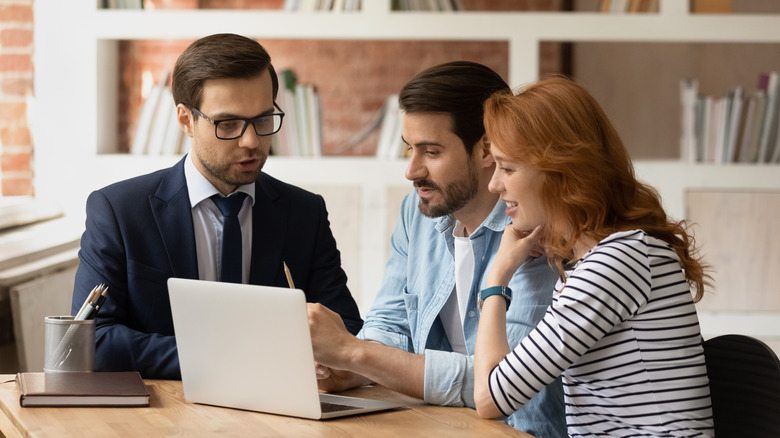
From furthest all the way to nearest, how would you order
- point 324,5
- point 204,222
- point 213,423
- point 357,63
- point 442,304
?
point 357,63
point 324,5
point 204,222
point 442,304
point 213,423

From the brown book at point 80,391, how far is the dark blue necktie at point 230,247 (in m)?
0.40

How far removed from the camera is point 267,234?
2051 millimetres

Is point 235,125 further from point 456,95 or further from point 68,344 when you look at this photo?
point 68,344

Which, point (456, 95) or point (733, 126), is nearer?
point (456, 95)

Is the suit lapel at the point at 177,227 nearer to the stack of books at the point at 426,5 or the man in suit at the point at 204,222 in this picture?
the man in suit at the point at 204,222

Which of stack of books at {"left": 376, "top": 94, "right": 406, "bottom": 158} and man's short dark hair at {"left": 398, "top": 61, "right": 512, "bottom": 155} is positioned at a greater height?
man's short dark hair at {"left": 398, "top": 61, "right": 512, "bottom": 155}

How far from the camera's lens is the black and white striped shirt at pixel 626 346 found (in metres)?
1.43

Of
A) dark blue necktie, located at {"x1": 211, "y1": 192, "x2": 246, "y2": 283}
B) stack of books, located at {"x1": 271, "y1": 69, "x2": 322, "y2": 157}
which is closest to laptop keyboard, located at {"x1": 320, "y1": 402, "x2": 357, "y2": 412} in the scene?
dark blue necktie, located at {"x1": 211, "y1": 192, "x2": 246, "y2": 283}

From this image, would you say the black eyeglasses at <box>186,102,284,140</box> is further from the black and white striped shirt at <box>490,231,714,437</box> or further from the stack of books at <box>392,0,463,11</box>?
the stack of books at <box>392,0,463,11</box>

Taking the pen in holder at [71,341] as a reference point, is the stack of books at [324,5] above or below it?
above

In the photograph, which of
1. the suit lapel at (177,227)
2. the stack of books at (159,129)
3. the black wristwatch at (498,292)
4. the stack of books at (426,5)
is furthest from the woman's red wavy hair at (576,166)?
the stack of books at (159,129)

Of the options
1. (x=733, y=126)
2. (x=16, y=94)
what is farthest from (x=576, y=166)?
(x=16, y=94)

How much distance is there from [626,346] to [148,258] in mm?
1032

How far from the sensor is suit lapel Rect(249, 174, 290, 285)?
2025mm
